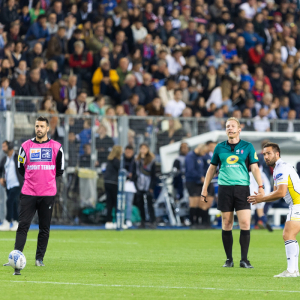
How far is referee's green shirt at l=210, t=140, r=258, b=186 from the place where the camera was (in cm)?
1077

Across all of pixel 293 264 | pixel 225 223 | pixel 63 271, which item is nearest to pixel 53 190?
pixel 63 271

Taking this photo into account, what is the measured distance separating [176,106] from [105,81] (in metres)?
2.45

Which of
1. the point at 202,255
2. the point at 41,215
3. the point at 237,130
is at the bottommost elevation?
the point at 202,255

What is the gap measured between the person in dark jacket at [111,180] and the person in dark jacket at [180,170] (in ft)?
6.33

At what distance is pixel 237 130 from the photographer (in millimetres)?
10742

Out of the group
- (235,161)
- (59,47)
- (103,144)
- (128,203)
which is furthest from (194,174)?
(235,161)

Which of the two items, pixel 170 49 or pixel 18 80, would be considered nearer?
pixel 18 80

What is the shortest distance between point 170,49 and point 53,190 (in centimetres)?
1643

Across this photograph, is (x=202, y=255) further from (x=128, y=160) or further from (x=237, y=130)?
(x=128, y=160)

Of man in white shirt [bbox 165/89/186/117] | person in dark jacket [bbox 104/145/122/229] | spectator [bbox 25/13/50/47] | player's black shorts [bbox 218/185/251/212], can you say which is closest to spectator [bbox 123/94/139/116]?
man in white shirt [bbox 165/89/186/117]

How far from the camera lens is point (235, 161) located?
35.3 feet

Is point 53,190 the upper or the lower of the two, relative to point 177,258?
upper

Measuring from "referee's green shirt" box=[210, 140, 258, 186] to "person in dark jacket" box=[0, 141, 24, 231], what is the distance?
9.26 metres

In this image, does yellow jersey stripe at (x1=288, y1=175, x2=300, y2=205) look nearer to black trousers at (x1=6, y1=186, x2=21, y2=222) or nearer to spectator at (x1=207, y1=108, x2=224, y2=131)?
black trousers at (x1=6, y1=186, x2=21, y2=222)
